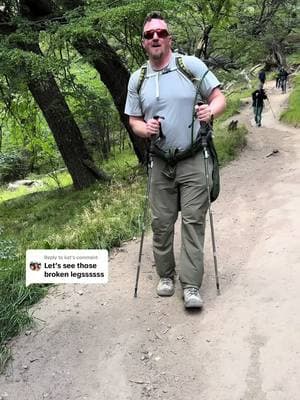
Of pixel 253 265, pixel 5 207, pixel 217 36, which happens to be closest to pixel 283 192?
pixel 253 265

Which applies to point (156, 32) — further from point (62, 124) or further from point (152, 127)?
point (62, 124)

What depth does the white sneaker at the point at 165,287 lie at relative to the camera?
530 centimetres

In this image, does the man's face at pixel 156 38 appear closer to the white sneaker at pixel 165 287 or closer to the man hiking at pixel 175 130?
the man hiking at pixel 175 130

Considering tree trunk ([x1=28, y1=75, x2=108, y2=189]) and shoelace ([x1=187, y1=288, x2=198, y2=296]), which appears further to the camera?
tree trunk ([x1=28, y1=75, x2=108, y2=189])

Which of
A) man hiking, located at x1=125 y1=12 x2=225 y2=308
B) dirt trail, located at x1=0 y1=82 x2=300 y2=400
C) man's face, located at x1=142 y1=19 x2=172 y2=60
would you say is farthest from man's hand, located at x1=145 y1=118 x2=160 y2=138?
dirt trail, located at x1=0 y1=82 x2=300 y2=400

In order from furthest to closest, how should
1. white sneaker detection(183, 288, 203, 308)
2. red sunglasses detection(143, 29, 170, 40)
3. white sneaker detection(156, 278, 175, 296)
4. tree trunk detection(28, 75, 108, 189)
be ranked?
tree trunk detection(28, 75, 108, 189) < white sneaker detection(156, 278, 175, 296) < white sneaker detection(183, 288, 203, 308) < red sunglasses detection(143, 29, 170, 40)

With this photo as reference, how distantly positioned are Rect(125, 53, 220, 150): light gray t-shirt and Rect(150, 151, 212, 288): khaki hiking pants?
0.76 feet

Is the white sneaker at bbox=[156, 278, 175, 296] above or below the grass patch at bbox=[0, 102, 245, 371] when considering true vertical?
above

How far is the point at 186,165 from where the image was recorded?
16.3 ft

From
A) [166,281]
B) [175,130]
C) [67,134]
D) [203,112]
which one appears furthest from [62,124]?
[203,112]

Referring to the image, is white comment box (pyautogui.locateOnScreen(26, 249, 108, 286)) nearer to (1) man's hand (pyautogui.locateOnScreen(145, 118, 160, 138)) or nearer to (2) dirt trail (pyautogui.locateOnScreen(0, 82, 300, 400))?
(2) dirt trail (pyautogui.locateOnScreen(0, 82, 300, 400))

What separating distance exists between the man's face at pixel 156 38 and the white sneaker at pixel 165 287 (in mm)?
2120

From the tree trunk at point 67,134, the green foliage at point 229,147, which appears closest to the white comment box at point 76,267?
the tree trunk at point 67,134

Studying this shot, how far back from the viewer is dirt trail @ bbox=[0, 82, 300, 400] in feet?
13.1
